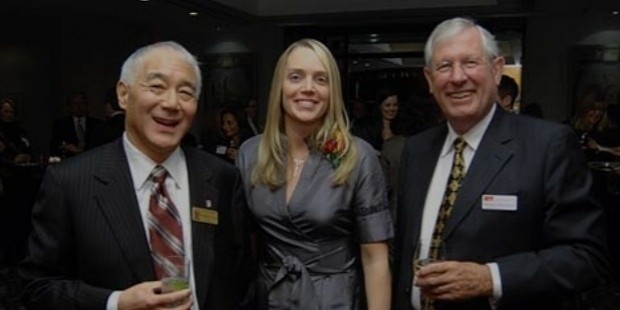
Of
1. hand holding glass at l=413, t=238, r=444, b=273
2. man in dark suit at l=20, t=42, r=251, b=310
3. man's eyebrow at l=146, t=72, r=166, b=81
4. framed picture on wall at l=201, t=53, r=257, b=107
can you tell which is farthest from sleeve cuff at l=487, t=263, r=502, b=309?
framed picture on wall at l=201, t=53, r=257, b=107

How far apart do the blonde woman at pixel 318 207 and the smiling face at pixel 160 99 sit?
495mm

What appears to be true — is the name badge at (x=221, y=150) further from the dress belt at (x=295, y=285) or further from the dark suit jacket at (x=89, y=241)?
the dark suit jacket at (x=89, y=241)

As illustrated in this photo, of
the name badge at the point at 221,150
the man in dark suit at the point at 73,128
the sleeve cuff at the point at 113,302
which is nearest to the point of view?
the sleeve cuff at the point at 113,302

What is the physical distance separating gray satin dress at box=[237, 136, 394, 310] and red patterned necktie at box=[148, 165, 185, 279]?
0.45m

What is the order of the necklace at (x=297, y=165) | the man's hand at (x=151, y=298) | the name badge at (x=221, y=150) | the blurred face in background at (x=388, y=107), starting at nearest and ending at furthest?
1. the man's hand at (x=151, y=298)
2. the necklace at (x=297, y=165)
3. the blurred face in background at (x=388, y=107)
4. the name badge at (x=221, y=150)

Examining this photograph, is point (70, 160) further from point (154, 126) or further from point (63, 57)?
point (63, 57)

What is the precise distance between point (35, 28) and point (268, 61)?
3.98m

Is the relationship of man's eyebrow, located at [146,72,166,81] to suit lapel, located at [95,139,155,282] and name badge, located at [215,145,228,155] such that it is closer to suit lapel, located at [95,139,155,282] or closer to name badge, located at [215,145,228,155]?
suit lapel, located at [95,139,155,282]

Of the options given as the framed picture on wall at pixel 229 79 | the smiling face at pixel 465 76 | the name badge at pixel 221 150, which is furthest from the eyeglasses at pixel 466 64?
the framed picture on wall at pixel 229 79

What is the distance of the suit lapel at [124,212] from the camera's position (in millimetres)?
1732

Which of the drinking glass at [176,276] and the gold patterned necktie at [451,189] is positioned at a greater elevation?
the gold patterned necktie at [451,189]

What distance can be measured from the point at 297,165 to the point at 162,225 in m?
0.63

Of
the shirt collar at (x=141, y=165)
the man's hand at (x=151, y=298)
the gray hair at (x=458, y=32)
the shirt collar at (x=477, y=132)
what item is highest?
the gray hair at (x=458, y=32)

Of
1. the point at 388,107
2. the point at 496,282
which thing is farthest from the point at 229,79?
the point at 496,282
